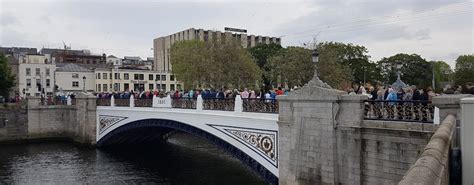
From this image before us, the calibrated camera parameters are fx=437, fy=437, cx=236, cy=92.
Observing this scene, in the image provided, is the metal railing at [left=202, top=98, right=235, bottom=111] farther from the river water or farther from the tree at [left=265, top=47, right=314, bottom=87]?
the tree at [left=265, top=47, right=314, bottom=87]

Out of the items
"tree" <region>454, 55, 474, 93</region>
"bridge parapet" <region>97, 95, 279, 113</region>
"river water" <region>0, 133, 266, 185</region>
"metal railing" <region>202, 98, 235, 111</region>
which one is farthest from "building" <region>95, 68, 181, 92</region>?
"metal railing" <region>202, 98, 235, 111</region>

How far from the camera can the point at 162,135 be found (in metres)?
32.9

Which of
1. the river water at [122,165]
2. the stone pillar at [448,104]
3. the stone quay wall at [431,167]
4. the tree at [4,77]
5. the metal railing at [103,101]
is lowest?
the river water at [122,165]

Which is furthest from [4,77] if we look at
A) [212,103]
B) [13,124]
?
[212,103]

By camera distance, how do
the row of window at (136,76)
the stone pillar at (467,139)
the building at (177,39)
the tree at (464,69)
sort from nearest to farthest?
the stone pillar at (467,139) → the tree at (464,69) → the row of window at (136,76) → the building at (177,39)

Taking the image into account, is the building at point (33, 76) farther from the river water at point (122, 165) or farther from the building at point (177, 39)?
the river water at point (122, 165)

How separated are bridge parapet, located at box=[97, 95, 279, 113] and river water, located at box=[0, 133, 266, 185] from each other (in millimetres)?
3346

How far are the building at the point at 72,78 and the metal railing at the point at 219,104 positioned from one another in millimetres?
46857

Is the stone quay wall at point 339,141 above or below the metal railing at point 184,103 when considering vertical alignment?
below

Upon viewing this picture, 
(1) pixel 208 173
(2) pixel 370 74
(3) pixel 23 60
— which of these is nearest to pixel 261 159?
(1) pixel 208 173

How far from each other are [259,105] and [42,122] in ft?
80.9

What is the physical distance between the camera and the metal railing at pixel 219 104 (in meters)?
16.2

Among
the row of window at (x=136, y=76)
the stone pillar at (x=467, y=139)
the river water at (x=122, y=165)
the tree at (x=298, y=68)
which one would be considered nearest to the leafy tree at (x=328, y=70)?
the tree at (x=298, y=68)

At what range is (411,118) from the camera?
9.94 metres
